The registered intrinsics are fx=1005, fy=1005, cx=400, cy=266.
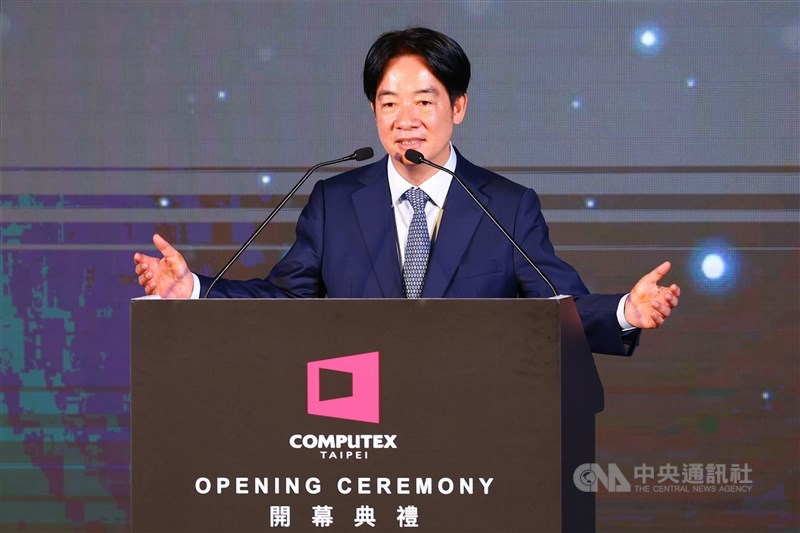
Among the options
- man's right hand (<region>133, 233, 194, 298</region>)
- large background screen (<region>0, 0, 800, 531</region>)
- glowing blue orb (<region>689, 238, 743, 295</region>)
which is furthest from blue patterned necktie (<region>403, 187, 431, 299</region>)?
glowing blue orb (<region>689, 238, 743, 295</region>)

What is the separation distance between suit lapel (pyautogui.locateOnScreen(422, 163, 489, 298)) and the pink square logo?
808 millimetres

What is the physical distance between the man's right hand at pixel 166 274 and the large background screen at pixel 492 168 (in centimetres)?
185

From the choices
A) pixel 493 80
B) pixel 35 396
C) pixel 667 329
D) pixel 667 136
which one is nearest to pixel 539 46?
pixel 493 80

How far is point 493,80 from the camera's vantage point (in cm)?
373

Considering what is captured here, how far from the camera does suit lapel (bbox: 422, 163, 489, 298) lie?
2320 millimetres

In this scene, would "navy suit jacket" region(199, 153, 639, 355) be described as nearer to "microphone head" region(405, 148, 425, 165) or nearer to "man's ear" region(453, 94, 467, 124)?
"man's ear" region(453, 94, 467, 124)

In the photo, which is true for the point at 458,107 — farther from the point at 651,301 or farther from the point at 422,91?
the point at 651,301

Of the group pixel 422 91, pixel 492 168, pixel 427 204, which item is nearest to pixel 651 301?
pixel 427 204

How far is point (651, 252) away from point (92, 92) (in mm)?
2202

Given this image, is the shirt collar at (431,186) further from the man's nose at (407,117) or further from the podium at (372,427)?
the podium at (372,427)

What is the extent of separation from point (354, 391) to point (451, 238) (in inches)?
35.6

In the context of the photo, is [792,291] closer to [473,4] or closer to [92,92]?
[473,4]

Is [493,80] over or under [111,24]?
under

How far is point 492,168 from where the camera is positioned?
373 cm
